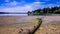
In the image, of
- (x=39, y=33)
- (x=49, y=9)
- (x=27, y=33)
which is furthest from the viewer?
(x=49, y=9)

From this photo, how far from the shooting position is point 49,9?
7.57 meters

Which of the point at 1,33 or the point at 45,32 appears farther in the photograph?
the point at 45,32

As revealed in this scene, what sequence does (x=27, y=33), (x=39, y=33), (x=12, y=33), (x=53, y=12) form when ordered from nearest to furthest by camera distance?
(x=27, y=33)
(x=12, y=33)
(x=39, y=33)
(x=53, y=12)

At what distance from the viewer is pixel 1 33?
137 inches

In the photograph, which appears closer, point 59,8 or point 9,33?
point 9,33

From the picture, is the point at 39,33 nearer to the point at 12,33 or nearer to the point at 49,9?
the point at 12,33

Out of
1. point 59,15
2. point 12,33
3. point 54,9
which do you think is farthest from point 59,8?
point 12,33

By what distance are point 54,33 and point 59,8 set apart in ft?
13.4

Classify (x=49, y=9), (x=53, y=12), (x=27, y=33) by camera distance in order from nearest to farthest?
(x=27, y=33) → (x=49, y=9) → (x=53, y=12)

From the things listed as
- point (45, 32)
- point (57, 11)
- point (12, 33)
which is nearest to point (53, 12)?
point (57, 11)

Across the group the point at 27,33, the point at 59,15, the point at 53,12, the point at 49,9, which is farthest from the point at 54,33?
the point at 59,15

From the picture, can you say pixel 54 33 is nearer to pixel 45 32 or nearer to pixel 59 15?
pixel 45 32

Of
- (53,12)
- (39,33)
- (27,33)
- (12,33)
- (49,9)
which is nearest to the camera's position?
(27,33)

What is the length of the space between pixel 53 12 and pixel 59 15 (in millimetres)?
650
